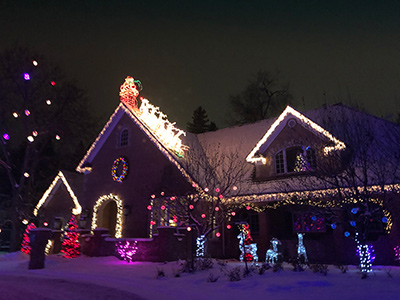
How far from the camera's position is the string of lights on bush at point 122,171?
2033cm

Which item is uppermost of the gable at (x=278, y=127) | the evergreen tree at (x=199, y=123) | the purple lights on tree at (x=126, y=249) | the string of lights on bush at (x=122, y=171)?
the evergreen tree at (x=199, y=123)

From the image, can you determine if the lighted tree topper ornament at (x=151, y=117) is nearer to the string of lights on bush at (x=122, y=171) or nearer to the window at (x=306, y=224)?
the string of lights on bush at (x=122, y=171)

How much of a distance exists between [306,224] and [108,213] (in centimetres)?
1247

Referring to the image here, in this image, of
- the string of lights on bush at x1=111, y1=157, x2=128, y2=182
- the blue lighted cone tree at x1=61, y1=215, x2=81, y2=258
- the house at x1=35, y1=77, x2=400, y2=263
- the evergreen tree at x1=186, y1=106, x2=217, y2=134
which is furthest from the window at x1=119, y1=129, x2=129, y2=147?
the evergreen tree at x1=186, y1=106, x2=217, y2=134

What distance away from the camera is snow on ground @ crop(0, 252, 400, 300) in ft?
25.9

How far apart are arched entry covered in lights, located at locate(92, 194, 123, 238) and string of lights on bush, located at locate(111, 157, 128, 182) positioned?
3.72 feet

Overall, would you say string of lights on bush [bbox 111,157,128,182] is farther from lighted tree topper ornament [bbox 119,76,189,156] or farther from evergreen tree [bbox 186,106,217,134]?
evergreen tree [bbox 186,106,217,134]

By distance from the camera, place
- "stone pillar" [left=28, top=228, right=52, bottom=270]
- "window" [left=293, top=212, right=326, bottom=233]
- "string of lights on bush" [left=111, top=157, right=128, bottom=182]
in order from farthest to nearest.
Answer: "string of lights on bush" [left=111, top=157, right=128, bottom=182]
"window" [left=293, top=212, right=326, bottom=233]
"stone pillar" [left=28, top=228, right=52, bottom=270]

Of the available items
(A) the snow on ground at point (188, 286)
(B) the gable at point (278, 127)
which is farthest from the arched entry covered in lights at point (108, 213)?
(B) the gable at point (278, 127)

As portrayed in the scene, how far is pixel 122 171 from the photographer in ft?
67.2

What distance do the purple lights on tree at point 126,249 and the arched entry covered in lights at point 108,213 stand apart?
3.63 meters

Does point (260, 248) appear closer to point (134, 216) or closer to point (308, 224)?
point (308, 224)

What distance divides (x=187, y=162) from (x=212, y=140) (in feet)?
19.3

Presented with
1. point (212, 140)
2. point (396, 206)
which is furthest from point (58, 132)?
point (396, 206)
